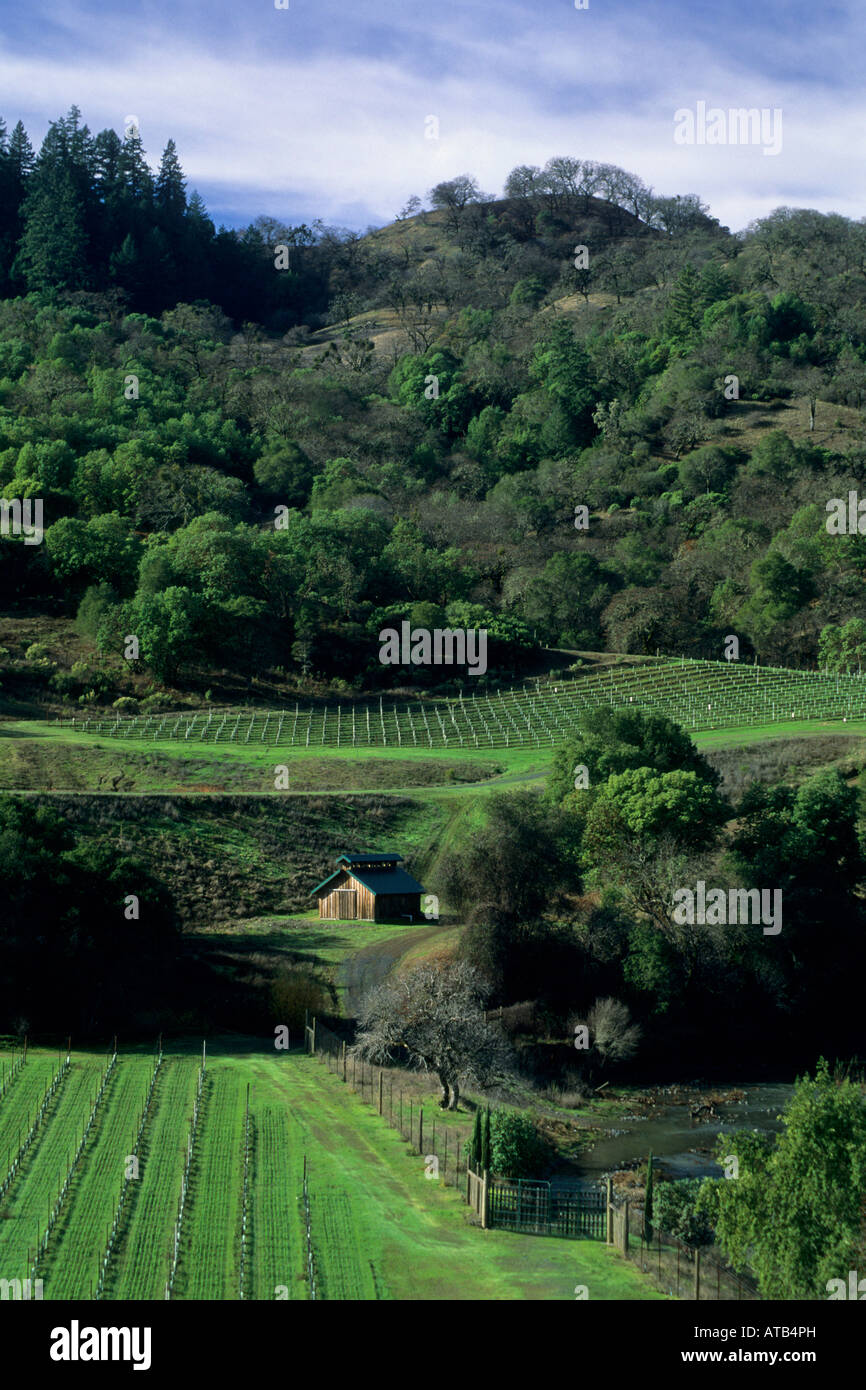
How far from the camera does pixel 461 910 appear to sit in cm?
4688

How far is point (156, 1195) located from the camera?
26953mm

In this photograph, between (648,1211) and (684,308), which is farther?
(684,308)

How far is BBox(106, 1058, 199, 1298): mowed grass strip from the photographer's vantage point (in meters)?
23.2

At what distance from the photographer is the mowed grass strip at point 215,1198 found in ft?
76.2

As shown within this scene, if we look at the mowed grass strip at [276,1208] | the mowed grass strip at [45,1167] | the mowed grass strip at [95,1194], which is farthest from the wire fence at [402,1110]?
the mowed grass strip at [45,1167]

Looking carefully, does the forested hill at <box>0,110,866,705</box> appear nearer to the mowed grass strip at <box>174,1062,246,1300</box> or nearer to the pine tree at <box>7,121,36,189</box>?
the pine tree at <box>7,121,36,189</box>

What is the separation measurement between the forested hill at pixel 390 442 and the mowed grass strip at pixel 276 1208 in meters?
45.2

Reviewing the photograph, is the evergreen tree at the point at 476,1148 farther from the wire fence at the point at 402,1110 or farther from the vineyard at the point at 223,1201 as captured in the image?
the vineyard at the point at 223,1201

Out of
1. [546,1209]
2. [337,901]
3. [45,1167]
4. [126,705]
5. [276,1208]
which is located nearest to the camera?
[276,1208]

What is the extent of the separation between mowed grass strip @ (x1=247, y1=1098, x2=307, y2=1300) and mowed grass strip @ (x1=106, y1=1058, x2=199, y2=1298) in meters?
1.61

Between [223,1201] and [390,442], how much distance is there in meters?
106

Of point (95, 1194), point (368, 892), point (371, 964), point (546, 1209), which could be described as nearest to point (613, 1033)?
point (371, 964)

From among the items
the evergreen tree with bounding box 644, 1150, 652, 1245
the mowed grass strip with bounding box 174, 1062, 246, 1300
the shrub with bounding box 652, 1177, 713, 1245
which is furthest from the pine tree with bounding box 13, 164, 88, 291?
the evergreen tree with bounding box 644, 1150, 652, 1245

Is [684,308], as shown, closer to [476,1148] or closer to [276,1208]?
[476,1148]
